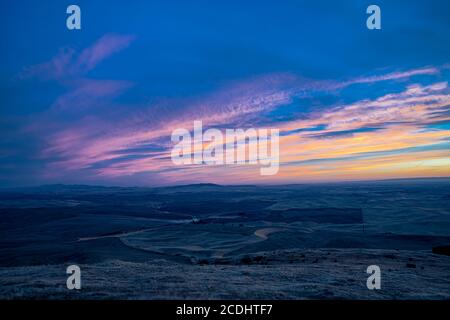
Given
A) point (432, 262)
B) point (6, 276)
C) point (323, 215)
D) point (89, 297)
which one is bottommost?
point (323, 215)

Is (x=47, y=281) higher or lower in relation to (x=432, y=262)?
higher
